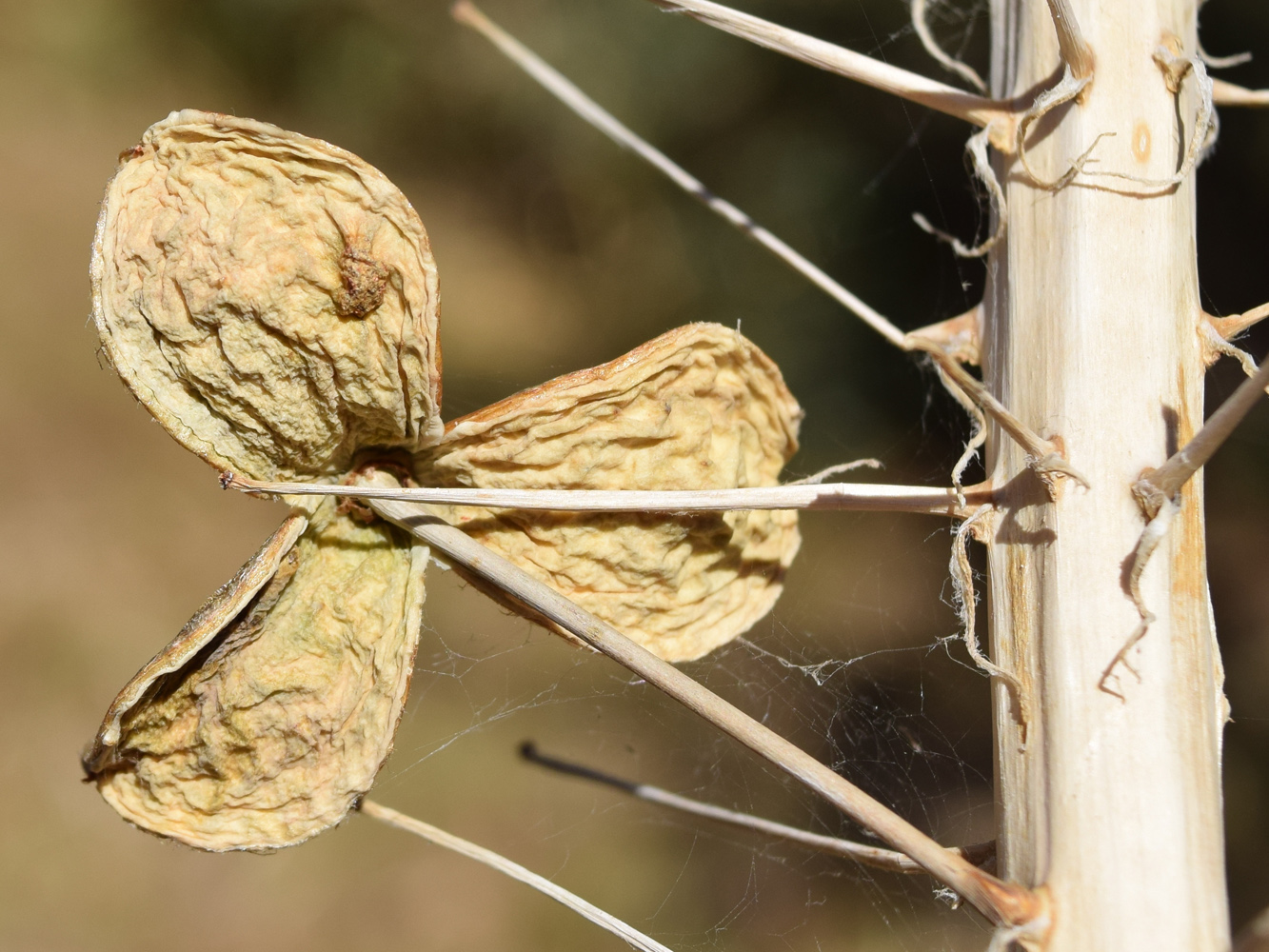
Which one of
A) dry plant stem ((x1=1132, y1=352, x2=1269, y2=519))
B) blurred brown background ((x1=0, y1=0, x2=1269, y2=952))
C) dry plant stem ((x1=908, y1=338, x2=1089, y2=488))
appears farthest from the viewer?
blurred brown background ((x1=0, y1=0, x2=1269, y2=952))

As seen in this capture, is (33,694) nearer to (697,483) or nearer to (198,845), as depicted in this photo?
(198,845)

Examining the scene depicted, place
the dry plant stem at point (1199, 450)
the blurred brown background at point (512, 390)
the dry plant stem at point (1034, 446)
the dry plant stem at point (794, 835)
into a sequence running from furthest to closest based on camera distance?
1. the blurred brown background at point (512, 390)
2. the dry plant stem at point (794, 835)
3. the dry plant stem at point (1034, 446)
4. the dry plant stem at point (1199, 450)

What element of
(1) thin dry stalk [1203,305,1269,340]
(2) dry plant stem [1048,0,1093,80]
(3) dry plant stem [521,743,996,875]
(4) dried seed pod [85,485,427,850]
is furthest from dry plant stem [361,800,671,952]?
(2) dry plant stem [1048,0,1093,80]

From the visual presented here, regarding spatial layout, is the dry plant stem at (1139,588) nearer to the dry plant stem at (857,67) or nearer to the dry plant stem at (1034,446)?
the dry plant stem at (1034,446)

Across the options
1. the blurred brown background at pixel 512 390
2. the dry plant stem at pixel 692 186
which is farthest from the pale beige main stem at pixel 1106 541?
the blurred brown background at pixel 512 390

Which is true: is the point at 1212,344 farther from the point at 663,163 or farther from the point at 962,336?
the point at 663,163

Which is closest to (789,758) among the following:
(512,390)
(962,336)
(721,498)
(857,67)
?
(721,498)

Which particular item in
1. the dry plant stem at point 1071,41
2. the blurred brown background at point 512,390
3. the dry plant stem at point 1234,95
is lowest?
the blurred brown background at point 512,390

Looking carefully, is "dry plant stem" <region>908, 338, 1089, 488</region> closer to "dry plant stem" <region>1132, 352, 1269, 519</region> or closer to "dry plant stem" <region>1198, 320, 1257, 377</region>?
"dry plant stem" <region>1132, 352, 1269, 519</region>
